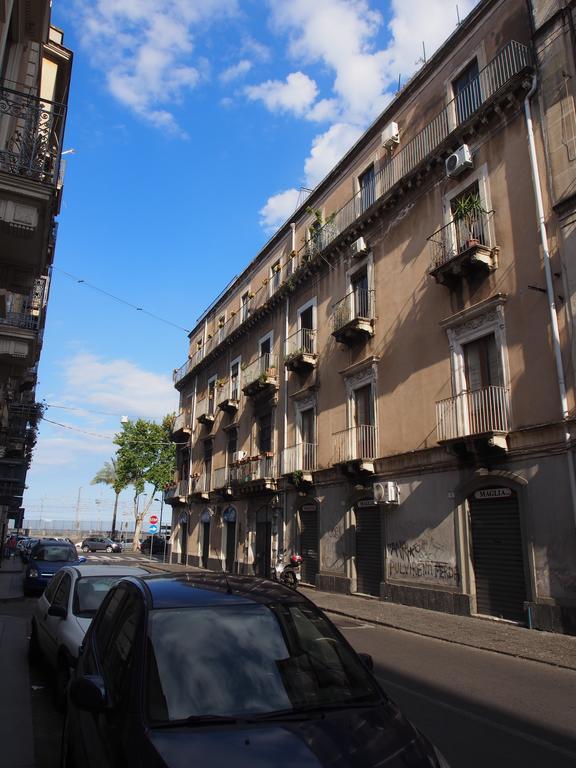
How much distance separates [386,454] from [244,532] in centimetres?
1167

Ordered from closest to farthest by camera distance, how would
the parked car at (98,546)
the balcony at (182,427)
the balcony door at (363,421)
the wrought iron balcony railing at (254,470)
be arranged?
the balcony door at (363,421)
the wrought iron balcony railing at (254,470)
the balcony at (182,427)
the parked car at (98,546)

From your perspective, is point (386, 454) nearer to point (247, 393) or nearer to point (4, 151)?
point (247, 393)

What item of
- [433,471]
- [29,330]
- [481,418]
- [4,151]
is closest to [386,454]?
[433,471]

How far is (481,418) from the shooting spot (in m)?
13.8

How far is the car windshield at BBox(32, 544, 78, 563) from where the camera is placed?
18.0m

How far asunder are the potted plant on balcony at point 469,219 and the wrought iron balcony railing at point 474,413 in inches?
152

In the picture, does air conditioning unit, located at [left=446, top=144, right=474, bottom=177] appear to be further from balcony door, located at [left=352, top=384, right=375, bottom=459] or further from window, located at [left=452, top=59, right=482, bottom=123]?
balcony door, located at [left=352, top=384, right=375, bottom=459]

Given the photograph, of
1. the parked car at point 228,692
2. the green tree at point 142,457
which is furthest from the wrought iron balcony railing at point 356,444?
the green tree at point 142,457

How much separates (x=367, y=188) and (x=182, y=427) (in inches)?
860

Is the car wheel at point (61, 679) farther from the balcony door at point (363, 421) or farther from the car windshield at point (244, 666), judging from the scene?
the balcony door at point (363, 421)

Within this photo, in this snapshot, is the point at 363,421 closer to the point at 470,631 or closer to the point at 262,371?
the point at 262,371

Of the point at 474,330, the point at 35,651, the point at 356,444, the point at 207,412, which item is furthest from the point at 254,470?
the point at 35,651

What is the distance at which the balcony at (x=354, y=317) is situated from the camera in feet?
60.8

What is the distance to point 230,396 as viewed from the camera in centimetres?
3003
